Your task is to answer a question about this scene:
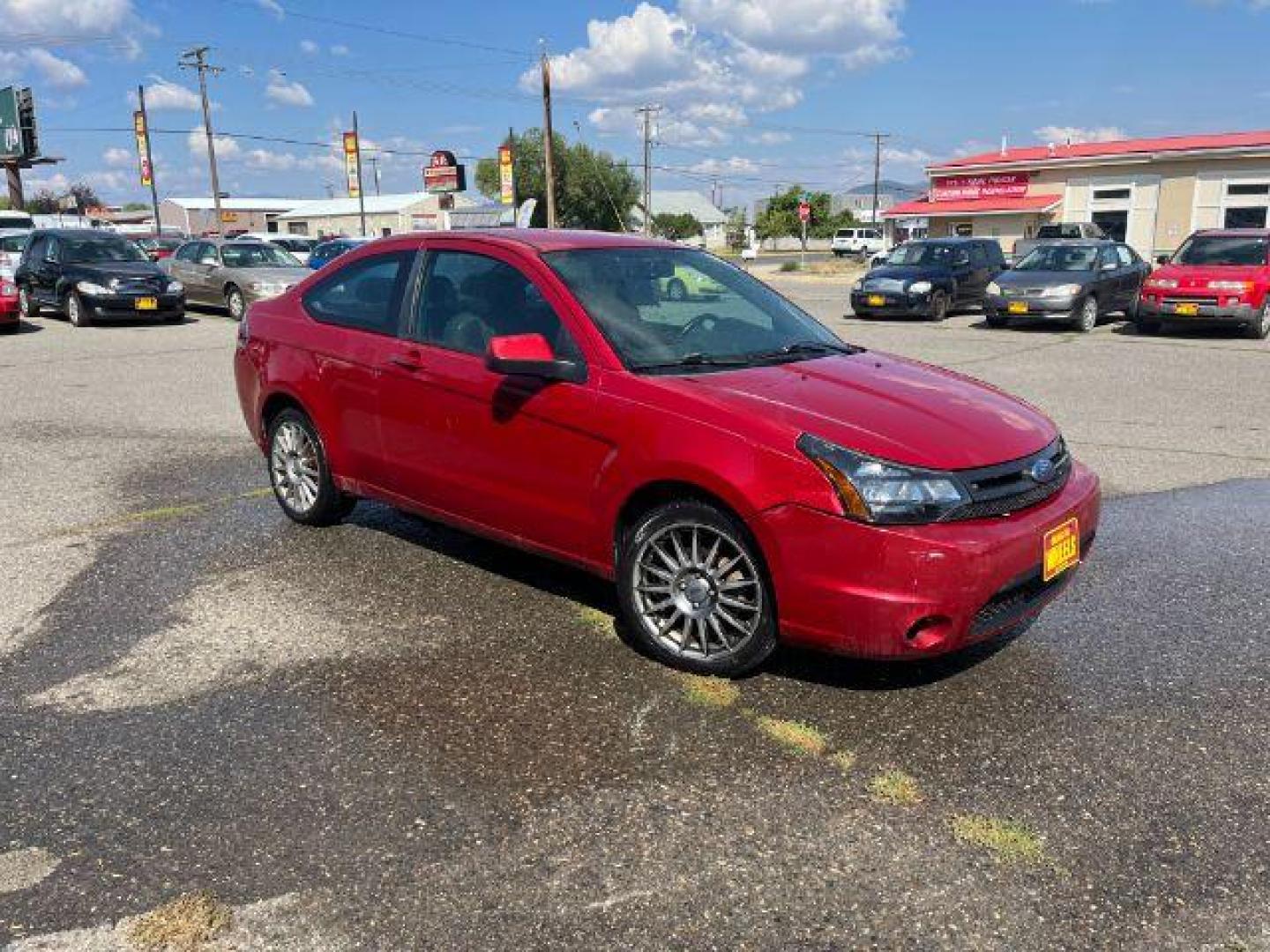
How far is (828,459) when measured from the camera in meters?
3.44

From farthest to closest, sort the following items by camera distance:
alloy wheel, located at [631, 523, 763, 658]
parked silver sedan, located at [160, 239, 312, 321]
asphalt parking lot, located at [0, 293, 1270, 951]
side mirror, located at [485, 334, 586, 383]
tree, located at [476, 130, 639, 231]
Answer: tree, located at [476, 130, 639, 231] < parked silver sedan, located at [160, 239, 312, 321] < side mirror, located at [485, 334, 586, 383] < alloy wheel, located at [631, 523, 763, 658] < asphalt parking lot, located at [0, 293, 1270, 951]

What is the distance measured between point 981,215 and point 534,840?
4656cm

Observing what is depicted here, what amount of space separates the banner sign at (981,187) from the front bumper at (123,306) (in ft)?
119

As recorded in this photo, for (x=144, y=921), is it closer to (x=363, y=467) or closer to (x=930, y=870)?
(x=930, y=870)

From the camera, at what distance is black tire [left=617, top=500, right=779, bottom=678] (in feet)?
12.0

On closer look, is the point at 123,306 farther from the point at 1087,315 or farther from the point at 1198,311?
the point at 1198,311

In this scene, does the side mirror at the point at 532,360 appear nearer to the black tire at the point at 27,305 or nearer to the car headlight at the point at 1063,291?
the car headlight at the point at 1063,291

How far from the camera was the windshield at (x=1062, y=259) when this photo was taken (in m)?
17.9

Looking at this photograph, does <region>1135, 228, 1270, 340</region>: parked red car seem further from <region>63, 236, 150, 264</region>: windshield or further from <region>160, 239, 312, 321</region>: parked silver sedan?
<region>63, 236, 150, 264</region>: windshield

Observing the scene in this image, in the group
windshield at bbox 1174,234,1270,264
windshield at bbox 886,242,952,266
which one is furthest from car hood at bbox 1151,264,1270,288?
windshield at bbox 886,242,952,266

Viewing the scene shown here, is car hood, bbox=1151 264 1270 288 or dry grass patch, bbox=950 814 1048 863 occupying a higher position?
car hood, bbox=1151 264 1270 288

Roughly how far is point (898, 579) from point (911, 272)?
58.4 feet

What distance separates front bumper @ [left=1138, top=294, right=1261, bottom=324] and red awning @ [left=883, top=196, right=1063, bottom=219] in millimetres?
28185

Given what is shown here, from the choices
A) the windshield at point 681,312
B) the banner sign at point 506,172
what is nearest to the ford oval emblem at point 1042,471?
the windshield at point 681,312
